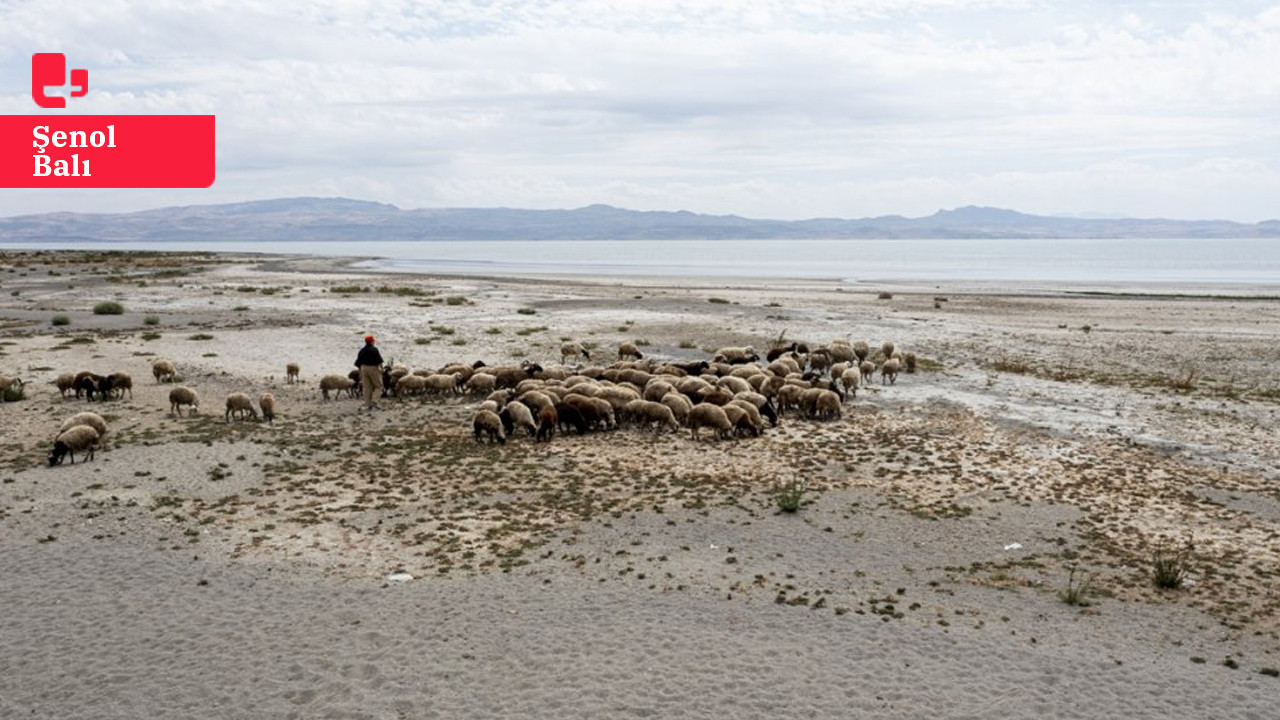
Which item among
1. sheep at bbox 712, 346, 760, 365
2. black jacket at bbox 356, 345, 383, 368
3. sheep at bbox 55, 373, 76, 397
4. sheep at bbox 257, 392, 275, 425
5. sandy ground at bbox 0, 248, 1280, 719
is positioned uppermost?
black jacket at bbox 356, 345, 383, 368

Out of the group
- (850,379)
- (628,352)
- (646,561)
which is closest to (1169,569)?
(646,561)

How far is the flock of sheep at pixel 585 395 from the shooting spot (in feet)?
64.0

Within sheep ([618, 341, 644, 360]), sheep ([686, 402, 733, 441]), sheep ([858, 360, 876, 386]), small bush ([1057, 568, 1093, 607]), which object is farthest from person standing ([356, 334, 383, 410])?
small bush ([1057, 568, 1093, 607])

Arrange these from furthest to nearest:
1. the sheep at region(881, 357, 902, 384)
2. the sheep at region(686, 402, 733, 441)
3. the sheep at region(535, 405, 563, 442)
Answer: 1. the sheep at region(881, 357, 902, 384)
2. the sheep at region(686, 402, 733, 441)
3. the sheep at region(535, 405, 563, 442)

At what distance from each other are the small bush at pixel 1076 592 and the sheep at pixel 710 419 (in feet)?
28.7

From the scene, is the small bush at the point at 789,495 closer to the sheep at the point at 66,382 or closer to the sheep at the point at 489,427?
the sheep at the point at 489,427

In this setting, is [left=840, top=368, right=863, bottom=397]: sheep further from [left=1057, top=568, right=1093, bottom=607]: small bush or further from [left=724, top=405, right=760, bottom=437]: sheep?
[left=1057, top=568, right=1093, bottom=607]: small bush

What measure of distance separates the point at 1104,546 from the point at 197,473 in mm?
15875

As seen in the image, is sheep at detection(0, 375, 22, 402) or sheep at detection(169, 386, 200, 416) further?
sheep at detection(0, 375, 22, 402)

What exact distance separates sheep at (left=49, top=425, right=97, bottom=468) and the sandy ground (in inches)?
13.7

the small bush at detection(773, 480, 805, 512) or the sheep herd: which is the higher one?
the sheep herd

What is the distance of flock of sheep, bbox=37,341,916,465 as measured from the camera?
19.5 metres

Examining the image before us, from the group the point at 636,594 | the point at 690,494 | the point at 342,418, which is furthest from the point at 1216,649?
the point at 342,418

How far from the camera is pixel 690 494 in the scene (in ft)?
50.7
